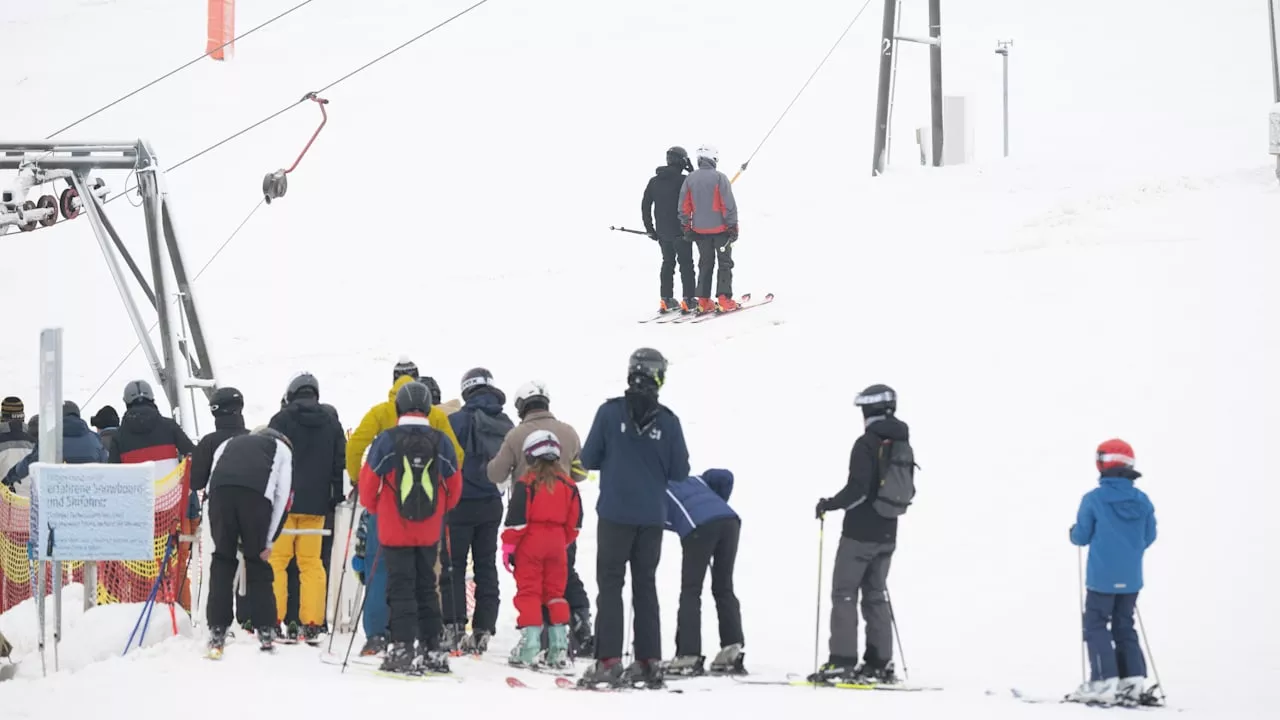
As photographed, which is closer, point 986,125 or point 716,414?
point 716,414

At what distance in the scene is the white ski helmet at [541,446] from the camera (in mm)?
8906

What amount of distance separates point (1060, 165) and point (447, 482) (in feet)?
70.7

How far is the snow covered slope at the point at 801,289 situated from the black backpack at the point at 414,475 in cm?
94

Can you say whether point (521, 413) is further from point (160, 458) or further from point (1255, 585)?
point (1255, 585)

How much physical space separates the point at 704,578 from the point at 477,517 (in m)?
1.42

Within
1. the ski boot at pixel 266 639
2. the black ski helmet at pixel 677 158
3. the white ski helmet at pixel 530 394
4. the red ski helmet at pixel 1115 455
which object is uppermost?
the black ski helmet at pixel 677 158

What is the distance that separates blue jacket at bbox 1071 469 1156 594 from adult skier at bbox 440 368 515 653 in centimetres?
327

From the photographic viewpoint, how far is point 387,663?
854 centimetres

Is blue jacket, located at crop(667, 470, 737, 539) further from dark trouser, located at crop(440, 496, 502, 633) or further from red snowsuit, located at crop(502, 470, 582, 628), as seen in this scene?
dark trouser, located at crop(440, 496, 502, 633)

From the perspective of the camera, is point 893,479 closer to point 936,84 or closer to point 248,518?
point 248,518

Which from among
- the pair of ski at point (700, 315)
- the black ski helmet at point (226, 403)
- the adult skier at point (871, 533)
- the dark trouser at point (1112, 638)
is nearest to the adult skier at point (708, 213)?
the pair of ski at point (700, 315)

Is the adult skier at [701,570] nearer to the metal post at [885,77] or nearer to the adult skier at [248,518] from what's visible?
the adult skier at [248,518]

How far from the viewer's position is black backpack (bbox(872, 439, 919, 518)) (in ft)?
29.0

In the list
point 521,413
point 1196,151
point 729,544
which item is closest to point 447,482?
point 521,413
